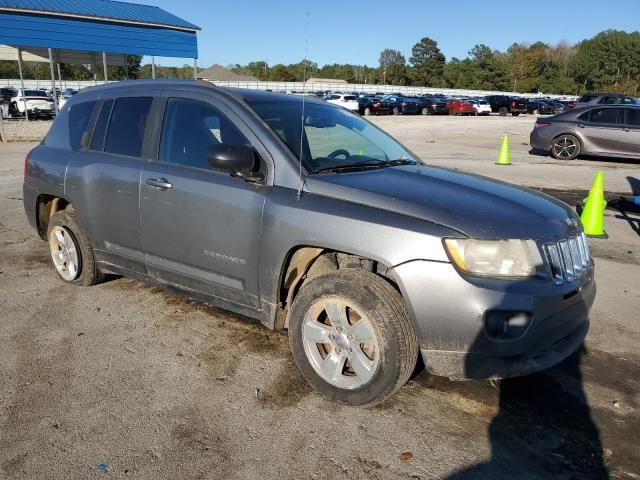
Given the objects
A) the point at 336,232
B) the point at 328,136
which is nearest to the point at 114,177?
the point at 328,136

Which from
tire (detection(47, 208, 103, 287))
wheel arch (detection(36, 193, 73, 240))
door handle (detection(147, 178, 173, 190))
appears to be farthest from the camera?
wheel arch (detection(36, 193, 73, 240))

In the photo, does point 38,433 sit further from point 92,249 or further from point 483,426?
point 483,426

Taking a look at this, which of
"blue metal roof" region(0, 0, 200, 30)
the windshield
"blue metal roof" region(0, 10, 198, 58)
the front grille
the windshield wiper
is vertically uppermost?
"blue metal roof" region(0, 0, 200, 30)

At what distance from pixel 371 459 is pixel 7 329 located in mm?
3029

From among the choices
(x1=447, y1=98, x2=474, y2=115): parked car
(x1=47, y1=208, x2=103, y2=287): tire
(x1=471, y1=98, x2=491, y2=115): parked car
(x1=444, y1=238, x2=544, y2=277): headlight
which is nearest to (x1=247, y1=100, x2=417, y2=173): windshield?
(x1=444, y1=238, x2=544, y2=277): headlight

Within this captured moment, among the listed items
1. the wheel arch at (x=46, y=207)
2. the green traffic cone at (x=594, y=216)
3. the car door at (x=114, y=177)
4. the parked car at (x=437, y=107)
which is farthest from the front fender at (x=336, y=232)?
the parked car at (x=437, y=107)

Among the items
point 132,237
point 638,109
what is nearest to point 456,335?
point 132,237

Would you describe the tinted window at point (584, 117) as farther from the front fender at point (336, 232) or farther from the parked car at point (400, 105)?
the parked car at point (400, 105)

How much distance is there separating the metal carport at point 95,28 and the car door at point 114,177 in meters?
17.7

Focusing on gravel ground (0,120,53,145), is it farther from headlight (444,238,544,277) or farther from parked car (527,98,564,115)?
parked car (527,98,564,115)

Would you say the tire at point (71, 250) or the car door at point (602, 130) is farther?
the car door at point (602, 130)

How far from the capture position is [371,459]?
2611 millimetres

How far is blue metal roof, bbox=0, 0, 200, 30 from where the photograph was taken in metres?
19.5

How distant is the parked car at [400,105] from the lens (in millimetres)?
42062
